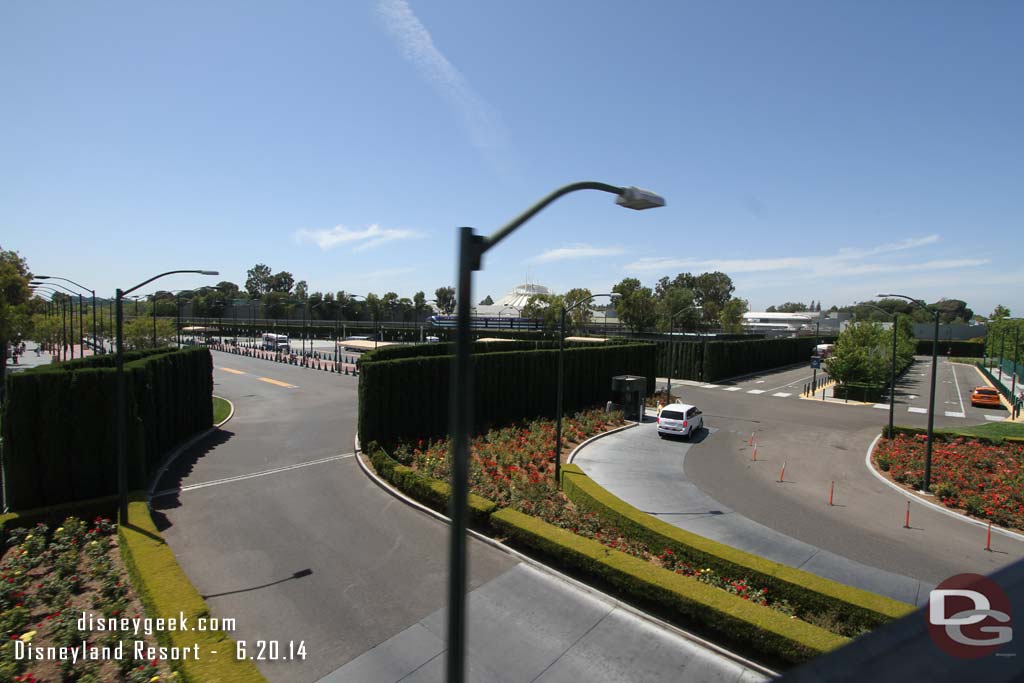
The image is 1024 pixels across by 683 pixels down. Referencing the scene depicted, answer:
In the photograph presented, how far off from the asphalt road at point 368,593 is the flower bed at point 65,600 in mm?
1523

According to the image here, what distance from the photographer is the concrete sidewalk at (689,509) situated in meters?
12.8

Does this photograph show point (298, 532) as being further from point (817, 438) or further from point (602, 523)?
point (817, 438)

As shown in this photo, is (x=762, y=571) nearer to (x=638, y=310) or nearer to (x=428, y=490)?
(x=428, y=490)

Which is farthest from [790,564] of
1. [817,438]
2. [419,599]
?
[817,438]

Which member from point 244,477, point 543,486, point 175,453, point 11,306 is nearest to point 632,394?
point 543,486

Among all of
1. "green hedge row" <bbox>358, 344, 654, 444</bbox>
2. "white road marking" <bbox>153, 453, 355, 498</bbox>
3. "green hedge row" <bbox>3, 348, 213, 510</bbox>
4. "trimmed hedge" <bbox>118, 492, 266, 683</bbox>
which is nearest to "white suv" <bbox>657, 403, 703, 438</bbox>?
"green hedge row" <bbox>358, 344, 654, 444</bbox>

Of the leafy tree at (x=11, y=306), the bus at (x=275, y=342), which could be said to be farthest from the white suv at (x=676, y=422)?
the bus at (x=275, y=342)

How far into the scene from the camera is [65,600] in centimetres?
1070

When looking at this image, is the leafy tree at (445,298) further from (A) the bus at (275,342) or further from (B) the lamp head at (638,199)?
(B) the lamp head at (638,199)

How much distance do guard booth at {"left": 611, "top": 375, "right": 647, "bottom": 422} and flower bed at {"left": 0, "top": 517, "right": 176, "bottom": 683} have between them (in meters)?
25.6

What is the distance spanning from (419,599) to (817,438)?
25590 millimetres

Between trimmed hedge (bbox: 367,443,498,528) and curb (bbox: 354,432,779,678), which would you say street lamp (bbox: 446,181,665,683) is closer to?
curb (bbox: 354,432,779,678)

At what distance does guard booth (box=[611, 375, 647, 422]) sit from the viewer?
106ft

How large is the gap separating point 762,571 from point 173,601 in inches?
458
